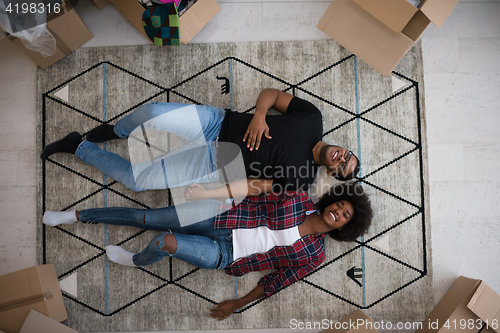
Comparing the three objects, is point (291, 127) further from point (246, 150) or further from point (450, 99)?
point (450, 99)

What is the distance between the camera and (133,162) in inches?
79.1

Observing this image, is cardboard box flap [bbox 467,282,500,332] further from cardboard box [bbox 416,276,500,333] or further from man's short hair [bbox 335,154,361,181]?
man's short hair [bbox 335,154,361,181]

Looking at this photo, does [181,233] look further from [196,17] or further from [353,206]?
[196,17]

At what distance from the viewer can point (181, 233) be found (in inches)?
75.4

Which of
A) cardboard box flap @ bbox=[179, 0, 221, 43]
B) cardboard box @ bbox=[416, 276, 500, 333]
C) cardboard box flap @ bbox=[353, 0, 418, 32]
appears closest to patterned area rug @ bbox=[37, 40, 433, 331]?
cardboard box flap @ bbox=[179, 0, 221, 43]

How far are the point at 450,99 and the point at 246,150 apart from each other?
58.4 inches

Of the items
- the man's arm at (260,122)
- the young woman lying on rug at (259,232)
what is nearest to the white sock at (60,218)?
the young woman lying on rug at (259,232)

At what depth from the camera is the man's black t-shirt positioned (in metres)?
1.76

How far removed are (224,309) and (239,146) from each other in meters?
1.06

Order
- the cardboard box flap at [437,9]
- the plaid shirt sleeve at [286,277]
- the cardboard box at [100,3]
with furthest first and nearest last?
1. the cardboard box at [100,3]
2. the plaid shirt sleeve at [286,277]
3. the cardboard box flap at [437,9]

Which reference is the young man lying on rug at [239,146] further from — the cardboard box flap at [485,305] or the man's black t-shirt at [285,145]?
the cardboard box flap at [485,305]

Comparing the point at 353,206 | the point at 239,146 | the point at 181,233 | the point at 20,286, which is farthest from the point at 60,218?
the point at 353,206

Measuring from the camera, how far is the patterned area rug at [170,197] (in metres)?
2.01

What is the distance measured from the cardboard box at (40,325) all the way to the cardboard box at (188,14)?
6.24 feet
